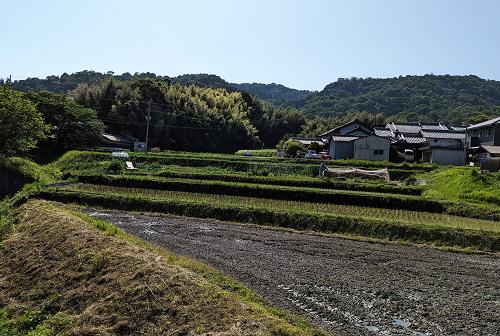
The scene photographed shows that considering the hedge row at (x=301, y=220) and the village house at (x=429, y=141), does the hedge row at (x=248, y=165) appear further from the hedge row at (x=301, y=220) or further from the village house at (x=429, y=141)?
the hedge row at (x=301, y=220)

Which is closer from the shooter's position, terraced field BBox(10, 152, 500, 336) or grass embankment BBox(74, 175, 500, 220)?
terraced field BBox(10, 152, 500, 336)

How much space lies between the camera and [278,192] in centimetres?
2536

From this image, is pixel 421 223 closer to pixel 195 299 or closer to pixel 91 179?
pixel 195 299

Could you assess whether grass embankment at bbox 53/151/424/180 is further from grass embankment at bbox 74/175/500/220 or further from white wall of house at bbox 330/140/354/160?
grass embankment at bbox 74/175/500/220

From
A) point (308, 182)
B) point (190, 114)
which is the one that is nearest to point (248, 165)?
point (308, 182)

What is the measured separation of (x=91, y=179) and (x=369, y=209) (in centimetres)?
1714

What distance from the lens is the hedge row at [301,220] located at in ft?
54.3

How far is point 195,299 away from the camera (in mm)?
8820

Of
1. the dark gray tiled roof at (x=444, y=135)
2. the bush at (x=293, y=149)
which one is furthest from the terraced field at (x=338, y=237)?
the bush at (x=293, y=149)

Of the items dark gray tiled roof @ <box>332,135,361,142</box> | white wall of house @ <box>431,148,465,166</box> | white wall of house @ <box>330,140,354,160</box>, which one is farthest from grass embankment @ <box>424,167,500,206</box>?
dark gray tiled roof @ <box>332,135,361,142</box>

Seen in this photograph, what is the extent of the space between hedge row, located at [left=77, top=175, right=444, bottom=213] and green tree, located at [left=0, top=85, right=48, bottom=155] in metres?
4.68

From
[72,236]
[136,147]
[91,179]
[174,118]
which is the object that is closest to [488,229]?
[72,236]

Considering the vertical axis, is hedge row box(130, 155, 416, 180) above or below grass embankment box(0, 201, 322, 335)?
above

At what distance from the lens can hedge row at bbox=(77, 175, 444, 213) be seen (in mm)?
22938
